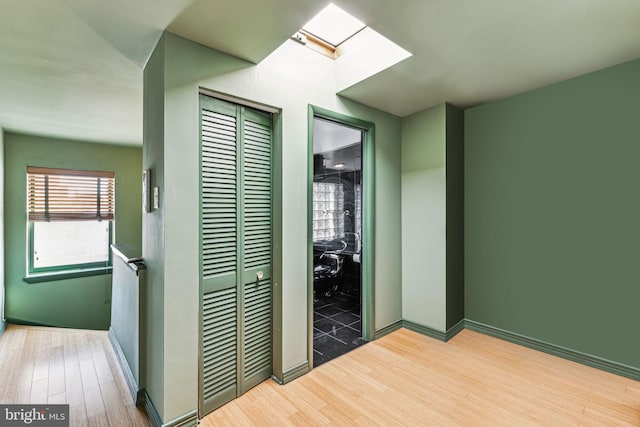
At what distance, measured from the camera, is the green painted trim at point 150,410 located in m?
1.61

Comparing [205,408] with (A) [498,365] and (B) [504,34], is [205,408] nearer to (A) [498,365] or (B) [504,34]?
(A) [498,365]

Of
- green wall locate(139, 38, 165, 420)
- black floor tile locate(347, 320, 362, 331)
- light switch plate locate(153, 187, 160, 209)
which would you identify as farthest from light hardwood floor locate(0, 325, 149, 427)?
black floor tile locate(347, 320, 362, 331)

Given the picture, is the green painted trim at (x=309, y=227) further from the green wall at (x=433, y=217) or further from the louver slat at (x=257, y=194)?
the green wall at (x=433, y=217)

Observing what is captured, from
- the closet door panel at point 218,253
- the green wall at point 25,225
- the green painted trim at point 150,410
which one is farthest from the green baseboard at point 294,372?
the green wall at point 25,225

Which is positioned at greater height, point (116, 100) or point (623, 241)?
point (116, 100)

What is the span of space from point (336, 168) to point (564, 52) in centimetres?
268

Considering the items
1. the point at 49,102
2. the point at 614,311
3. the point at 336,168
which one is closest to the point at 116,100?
the point at 49,102

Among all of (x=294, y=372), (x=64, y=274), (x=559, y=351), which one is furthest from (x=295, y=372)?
(x=64, y=274)

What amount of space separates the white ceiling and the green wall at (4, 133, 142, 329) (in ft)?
4.54

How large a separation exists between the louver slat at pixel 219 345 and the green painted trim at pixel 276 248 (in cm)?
31

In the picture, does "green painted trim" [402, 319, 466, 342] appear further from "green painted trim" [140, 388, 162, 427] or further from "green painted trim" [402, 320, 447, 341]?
"green painted trim" [140, 388, 162, 427]

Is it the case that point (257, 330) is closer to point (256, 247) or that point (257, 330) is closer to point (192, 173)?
point (256, 247)

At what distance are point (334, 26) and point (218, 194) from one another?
61.4 inches

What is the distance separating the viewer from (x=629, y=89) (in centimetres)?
205
